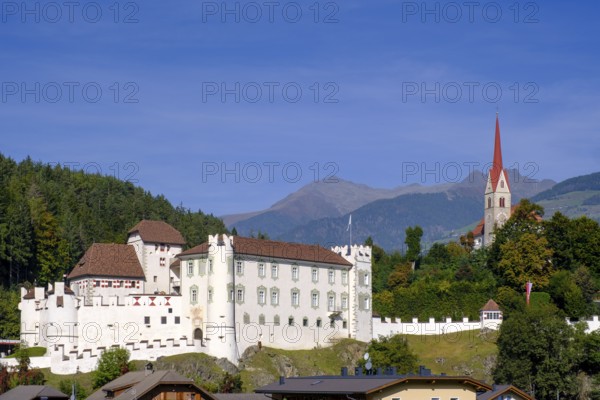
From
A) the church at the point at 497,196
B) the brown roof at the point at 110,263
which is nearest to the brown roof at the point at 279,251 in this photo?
the brown roof at the point at 110,263

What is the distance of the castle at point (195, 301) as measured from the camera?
350 feet

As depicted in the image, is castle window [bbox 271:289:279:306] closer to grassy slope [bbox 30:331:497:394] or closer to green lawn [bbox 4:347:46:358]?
grassy slope [bbox 30:331:497:394]

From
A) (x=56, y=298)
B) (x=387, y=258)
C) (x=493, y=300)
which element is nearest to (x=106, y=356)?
(x=56, y=298)

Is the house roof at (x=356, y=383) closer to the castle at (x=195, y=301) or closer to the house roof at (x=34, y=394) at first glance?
the house roof at (x=34, y=394)

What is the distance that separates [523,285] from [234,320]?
3739cm

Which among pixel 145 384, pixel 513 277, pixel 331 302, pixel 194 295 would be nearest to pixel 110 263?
pixel 194 295

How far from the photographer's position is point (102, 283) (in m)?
113

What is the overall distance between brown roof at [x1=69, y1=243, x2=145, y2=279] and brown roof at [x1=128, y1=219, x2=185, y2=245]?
89.2 inches

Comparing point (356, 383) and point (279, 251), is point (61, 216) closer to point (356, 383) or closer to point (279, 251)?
point (279, 251)

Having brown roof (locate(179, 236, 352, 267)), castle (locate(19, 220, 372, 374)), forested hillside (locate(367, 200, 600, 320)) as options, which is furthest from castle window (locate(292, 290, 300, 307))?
forested hillside (locate(367, 200, 600, 320))

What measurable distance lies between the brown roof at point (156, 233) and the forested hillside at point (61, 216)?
15.1 meters

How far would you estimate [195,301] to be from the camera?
110875 mm

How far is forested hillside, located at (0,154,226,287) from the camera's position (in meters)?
130

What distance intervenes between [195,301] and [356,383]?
142ft
